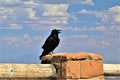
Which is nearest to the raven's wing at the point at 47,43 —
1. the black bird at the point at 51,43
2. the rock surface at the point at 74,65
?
the black bird at the point at 51,43

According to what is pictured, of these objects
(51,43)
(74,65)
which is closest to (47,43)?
(51,43)

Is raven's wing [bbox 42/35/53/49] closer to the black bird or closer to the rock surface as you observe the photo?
the black bird

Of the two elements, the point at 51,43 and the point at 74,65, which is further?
the point at 51,43

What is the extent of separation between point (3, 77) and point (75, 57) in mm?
862

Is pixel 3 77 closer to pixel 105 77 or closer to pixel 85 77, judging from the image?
pixel 85 77

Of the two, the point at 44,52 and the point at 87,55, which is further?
the point at 44,52

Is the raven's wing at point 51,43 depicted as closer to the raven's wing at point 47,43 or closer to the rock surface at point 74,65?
the raven's wing at point 47,43

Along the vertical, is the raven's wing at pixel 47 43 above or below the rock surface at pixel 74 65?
above

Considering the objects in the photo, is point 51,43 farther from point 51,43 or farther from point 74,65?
point 74,65

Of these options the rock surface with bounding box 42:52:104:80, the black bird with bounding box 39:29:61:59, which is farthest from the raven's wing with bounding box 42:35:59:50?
the rock surface with bounding box 42:52:104:80

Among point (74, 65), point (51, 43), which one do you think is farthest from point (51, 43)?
point (74, 65)

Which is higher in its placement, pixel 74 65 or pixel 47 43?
pixel 47 43

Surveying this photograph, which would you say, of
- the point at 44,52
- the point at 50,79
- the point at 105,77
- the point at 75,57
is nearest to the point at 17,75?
the point at 50,79

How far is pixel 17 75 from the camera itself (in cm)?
391
